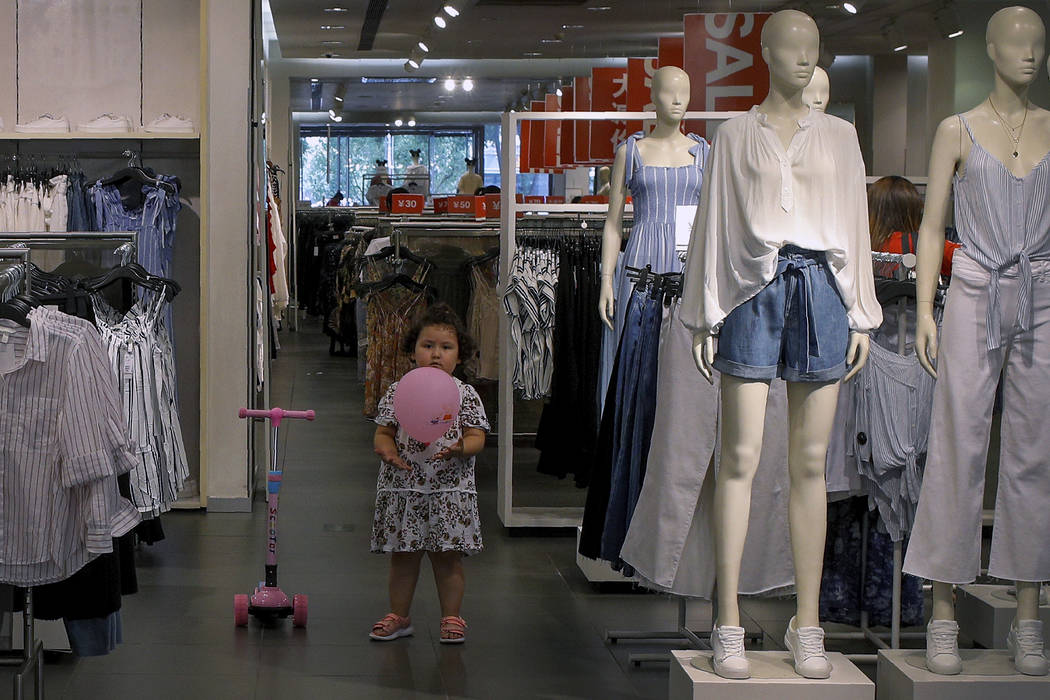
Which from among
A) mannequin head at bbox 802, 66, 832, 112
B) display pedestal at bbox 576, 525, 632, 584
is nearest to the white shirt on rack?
mannequin head at bbox 802, 66, 832, 112

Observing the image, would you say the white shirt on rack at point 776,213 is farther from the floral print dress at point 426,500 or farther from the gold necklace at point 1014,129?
the floral print dress at point 426,500

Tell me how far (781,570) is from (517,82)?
20036mm

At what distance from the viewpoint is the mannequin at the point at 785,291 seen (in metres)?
3.02

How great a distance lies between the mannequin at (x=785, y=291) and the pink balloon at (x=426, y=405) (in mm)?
1076

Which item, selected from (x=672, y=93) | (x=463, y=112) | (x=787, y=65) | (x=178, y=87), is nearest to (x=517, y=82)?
(x=463, y=112)

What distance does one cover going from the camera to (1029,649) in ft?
10.8

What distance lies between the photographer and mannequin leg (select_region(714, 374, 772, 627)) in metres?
3.07

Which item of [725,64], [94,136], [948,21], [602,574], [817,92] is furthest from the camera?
[948,21]

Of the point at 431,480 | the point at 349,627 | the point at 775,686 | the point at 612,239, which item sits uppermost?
the point at 612,239

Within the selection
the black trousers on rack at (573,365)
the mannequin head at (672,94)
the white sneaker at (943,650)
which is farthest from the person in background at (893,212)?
the black trousers on rack at (573,365)

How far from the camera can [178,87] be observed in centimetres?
Answer: 643

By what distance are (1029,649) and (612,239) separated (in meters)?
2.00

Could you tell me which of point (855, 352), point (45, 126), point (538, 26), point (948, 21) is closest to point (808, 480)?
point (855, 352)

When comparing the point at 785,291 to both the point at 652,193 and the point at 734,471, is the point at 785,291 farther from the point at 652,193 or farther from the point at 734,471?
the point at 652,193
